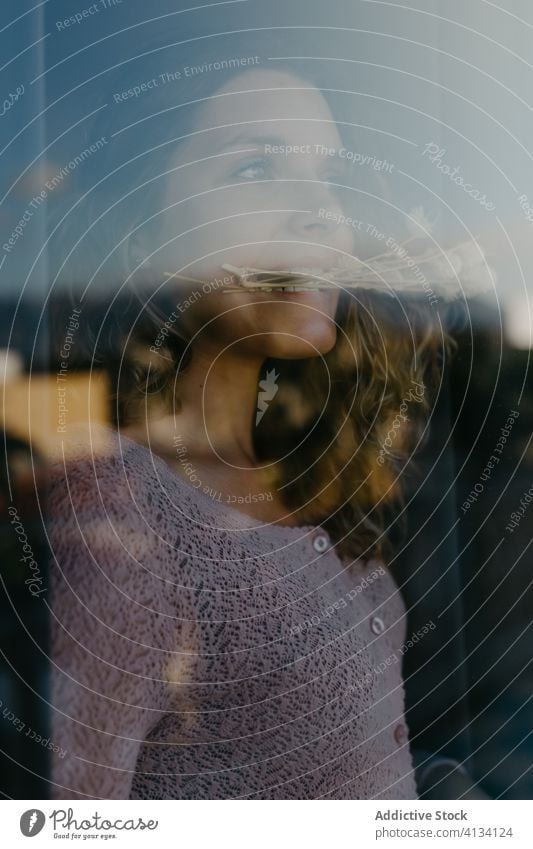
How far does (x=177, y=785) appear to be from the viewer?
0.87 meters

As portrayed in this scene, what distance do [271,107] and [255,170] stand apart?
58mm

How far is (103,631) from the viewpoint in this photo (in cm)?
83

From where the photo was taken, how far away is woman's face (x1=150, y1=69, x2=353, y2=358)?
0.87 m

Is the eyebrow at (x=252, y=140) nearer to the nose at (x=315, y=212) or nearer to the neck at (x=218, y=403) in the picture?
the nose at (x=315, y=212)

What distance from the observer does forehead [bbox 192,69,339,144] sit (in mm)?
875

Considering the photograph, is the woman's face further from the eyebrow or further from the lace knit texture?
the lace knit texture

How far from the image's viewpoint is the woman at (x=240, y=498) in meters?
0.84

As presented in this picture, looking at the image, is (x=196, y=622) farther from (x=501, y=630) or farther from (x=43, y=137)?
(x=43, y=137)

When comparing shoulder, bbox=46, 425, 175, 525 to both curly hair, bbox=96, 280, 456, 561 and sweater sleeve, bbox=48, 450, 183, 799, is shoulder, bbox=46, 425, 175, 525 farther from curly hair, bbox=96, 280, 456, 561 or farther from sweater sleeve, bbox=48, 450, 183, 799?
curly hair, bbox=96, 280, 456, 561

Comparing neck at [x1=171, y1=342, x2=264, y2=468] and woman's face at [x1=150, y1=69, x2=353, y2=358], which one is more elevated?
woman's face at [x1=150, y1=69, x2=353, y2=358]

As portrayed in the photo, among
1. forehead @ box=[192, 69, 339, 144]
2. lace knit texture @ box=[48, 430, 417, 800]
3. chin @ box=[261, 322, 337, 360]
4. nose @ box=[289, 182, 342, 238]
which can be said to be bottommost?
lace knit texture @ box=[48, 430, 417, 800]

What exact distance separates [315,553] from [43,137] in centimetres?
45

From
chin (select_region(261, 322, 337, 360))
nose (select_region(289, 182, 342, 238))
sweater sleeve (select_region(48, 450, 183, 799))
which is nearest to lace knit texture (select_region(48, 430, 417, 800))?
sweater sleeve (select_region(48, 450, 183, 799))

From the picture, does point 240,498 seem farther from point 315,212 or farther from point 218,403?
point 315,212
